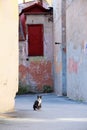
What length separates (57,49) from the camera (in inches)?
1097

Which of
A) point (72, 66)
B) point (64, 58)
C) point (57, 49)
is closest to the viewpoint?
point (72, 66)

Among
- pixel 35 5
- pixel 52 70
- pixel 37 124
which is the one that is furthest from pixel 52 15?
pixel 37 124

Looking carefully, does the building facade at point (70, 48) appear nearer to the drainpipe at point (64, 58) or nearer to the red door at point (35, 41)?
the drainpipe at point (64, 58)

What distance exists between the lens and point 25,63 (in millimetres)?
30562

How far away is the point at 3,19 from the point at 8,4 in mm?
633

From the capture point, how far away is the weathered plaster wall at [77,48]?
18859mm

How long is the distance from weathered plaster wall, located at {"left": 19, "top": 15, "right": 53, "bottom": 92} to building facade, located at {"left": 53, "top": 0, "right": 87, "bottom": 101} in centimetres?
143

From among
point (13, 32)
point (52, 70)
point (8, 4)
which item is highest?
point (8, 4)

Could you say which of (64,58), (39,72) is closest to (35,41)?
(39,72)

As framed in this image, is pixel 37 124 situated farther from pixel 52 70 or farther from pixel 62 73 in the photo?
pixel 52 70

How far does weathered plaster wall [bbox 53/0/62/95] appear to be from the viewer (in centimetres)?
2646

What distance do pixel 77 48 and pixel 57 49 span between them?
7535mm

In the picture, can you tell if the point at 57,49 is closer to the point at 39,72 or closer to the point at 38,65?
the point at 38,65

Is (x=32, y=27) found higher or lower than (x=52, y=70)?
higher
